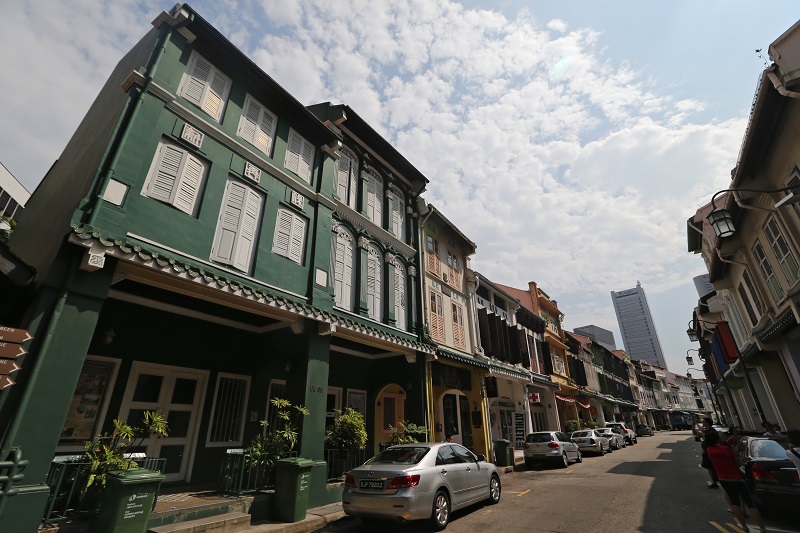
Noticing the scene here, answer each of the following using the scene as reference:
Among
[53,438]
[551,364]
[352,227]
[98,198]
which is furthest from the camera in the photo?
[551,364]

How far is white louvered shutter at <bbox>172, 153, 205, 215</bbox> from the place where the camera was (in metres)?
8.20

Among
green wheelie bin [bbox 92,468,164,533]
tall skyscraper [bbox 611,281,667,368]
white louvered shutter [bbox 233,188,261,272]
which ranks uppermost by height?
tall skyscraper [bbox 611,281,667,368]

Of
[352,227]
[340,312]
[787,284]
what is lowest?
[340,312]

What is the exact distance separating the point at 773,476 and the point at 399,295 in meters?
10.6

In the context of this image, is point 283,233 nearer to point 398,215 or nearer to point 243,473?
point 243,473

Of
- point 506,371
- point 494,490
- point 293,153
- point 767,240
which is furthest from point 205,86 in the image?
point 506,371

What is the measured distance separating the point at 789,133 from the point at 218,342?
15.4 metres

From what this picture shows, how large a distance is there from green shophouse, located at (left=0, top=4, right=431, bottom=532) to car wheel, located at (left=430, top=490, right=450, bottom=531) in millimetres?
3094

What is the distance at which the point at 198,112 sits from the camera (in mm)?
9016

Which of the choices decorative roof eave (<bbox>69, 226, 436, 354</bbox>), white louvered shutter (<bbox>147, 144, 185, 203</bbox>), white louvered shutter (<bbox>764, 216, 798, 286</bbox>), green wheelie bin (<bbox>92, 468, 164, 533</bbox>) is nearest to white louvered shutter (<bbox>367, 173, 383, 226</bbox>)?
decorative roof eave (<bbox>69, 226, 436, 354</bbox>)

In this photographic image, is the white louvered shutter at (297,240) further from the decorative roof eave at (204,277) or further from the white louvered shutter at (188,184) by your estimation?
the white louvered shutter at (188,184)

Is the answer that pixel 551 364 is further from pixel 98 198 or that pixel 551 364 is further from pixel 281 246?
pixel 98 198

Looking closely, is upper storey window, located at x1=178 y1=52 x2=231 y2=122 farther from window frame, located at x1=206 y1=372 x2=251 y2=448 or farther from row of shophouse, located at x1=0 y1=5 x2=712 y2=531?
window frame, located at x1=206 y1=372 x2=251 y2=448

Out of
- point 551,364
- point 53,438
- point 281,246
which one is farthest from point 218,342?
point 551,364
